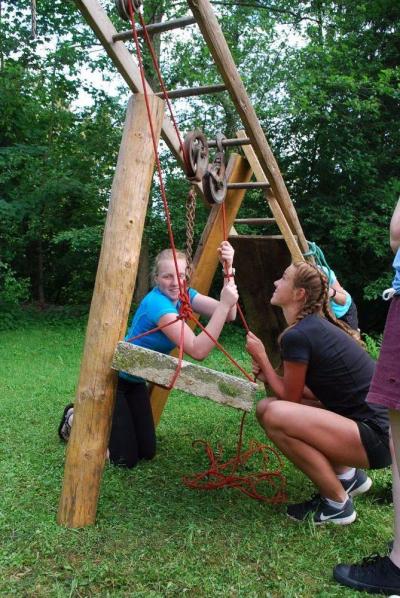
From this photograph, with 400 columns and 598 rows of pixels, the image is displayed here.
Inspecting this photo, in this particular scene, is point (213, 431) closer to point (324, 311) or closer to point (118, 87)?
point (324, 311)

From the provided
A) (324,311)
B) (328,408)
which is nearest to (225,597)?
(328,408)

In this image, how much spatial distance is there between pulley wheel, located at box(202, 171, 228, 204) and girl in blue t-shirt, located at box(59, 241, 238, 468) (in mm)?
269

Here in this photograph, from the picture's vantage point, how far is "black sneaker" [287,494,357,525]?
113 inches

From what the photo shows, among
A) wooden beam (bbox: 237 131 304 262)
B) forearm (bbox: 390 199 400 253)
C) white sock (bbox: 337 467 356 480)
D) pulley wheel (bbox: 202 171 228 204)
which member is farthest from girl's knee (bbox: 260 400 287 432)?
wooden beam (bbox: 237 131 304 262)

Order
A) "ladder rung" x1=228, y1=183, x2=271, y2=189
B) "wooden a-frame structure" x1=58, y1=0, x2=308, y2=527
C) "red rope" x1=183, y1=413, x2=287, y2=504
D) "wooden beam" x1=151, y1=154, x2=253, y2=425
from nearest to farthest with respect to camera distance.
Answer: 1. "wooden a-frame structure" x1=58, y1=0, x2=308, y2=527
2. "red rope" x1=183, y1=413, x2=287, y2=504
3. "ladder rung" x1=228, y1=183, x2=271, y2=189
4. "wooden beam" x1=151, y1=154, x2=253, y2=425

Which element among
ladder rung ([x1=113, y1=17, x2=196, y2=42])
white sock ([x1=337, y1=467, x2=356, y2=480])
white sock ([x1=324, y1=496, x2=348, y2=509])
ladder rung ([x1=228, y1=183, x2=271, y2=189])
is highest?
ladder rung ([x1=113, y1=17, x2=196, y2=42])

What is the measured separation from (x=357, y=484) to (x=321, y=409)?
649 millimetres

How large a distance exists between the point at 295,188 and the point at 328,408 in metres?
8.52

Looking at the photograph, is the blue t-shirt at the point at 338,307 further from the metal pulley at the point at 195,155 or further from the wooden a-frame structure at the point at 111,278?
the wooden a-frame structure at the point at 111,278

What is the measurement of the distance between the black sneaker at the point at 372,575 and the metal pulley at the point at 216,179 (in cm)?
204

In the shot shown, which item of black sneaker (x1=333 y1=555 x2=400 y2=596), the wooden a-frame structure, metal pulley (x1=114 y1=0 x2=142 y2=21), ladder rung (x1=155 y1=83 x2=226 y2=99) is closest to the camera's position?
black sneaker (x1=333 y1=555 x2=400 y2=596)

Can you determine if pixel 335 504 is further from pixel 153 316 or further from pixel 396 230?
pixel 396 230

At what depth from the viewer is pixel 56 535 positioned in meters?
→ 2.61

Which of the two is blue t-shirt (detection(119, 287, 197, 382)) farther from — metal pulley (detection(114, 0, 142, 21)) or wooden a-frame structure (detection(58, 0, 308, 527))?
metal pulley (detection(114, 0, 142, 21))
